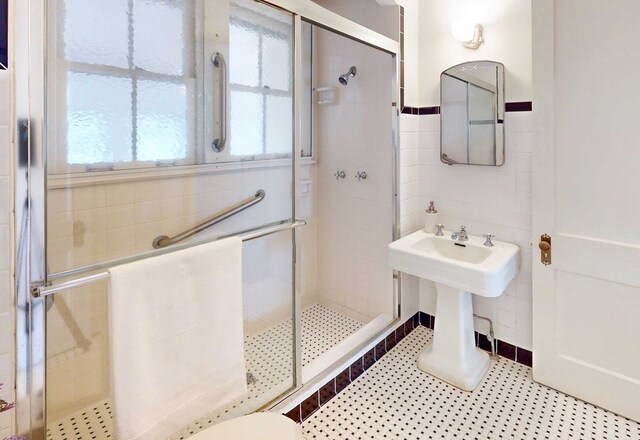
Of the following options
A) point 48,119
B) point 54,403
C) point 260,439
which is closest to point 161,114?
point 48,119

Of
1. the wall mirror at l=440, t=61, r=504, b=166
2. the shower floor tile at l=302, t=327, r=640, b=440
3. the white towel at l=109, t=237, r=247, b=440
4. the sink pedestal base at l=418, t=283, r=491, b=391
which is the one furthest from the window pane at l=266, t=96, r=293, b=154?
the shower floor tile at l=302, t=327, r=640, b=440

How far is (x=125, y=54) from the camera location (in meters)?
1.60

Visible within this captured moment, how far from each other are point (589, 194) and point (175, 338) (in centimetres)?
189

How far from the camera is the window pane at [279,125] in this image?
71.7 inches

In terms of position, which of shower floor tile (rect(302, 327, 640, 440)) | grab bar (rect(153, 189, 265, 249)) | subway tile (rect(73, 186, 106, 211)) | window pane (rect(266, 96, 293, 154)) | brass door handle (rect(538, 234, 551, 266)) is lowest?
shower floor tile (rect(302, 327, 640, 440))

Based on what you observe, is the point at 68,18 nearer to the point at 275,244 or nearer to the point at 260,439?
the point at 275,244

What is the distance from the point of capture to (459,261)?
1.96 meters

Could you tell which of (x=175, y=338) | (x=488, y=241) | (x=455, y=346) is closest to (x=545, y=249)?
(x=488, y=241)

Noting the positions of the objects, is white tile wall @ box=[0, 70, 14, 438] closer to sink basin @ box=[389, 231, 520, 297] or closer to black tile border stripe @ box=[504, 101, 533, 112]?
sink basin @ box=[389, 231, 520, 297]

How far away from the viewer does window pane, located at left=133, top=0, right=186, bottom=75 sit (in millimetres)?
1632

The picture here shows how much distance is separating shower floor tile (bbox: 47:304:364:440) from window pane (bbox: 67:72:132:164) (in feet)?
3.15

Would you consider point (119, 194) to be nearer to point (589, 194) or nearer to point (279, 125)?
point (279, 125)

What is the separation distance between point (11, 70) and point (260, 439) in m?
1.29

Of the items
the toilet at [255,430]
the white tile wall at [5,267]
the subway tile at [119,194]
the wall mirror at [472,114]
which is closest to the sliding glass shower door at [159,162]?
the subway tile at [119,194]
